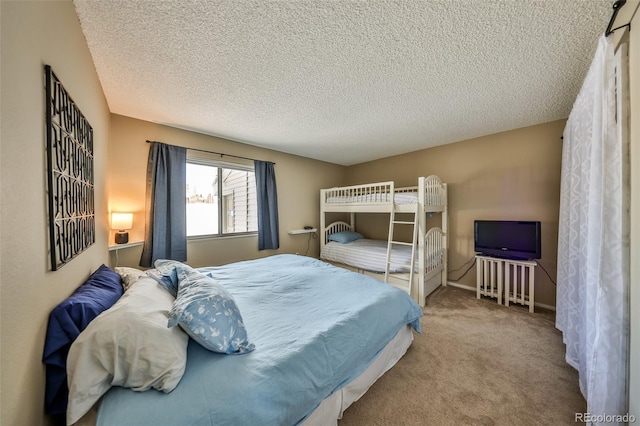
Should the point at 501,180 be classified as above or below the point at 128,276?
above

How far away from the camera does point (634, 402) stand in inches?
37.9

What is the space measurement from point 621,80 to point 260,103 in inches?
97.9

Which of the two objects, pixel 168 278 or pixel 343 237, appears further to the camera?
pixel 343 237

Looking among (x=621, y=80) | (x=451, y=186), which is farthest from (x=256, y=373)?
(x=451, y=186)

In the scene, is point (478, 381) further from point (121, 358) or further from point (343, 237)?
point (343, 237)

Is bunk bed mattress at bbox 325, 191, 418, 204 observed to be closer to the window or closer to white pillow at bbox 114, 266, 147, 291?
the window

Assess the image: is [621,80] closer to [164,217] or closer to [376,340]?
[376,340]

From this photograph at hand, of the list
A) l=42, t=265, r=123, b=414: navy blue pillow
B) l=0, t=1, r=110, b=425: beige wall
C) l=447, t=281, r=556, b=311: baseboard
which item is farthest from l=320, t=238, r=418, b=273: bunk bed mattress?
l=0, t=1, r=110, b=425: beige wall

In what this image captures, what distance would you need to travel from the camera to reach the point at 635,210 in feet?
3.28

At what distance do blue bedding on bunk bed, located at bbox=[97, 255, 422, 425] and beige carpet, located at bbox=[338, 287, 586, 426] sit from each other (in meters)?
0.32

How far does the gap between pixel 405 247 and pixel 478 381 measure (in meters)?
2.28

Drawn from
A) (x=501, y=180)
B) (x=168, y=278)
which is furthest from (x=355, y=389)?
(x=501, y=180)

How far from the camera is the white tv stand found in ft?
9.08

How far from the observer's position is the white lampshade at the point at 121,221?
2.33 m
